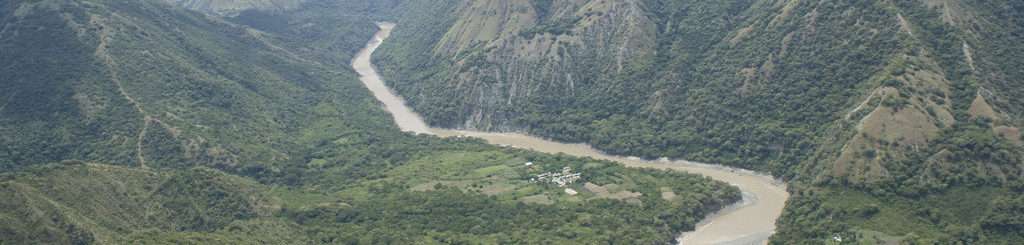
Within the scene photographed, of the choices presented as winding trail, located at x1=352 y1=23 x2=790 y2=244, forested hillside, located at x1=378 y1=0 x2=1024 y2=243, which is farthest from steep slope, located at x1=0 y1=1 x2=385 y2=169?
winding trail, located at x1=352 y1=23 x2=790 y2=244

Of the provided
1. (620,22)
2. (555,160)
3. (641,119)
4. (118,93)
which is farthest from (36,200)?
(620,22)

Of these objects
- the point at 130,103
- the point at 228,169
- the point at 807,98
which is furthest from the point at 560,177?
the point at 130,103

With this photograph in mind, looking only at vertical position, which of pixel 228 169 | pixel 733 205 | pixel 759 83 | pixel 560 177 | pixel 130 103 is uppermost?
pixel 759 83

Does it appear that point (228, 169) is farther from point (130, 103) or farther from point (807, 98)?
point (807, 98)

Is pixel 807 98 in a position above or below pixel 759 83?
below

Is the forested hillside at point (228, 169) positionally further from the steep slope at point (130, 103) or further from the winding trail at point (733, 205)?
the winding trail at point (733, 205)

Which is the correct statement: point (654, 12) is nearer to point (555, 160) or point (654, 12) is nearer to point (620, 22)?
point (620, 22)
